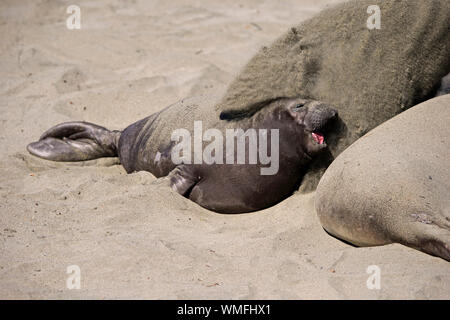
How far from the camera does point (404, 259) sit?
296cm

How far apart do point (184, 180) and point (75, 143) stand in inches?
59.9

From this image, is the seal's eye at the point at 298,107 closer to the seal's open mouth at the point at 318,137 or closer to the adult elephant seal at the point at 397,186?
the seal's open mouth at the point at 318,137

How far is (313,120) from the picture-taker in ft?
12.9

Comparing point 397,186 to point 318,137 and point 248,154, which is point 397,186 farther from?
point 248,154

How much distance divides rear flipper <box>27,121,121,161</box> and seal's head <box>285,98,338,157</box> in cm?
201

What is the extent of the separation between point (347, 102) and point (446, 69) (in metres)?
0.74

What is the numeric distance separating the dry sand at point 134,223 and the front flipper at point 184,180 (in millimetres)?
71

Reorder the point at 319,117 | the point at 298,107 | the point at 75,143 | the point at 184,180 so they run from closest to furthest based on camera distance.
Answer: the point at 319,117 → the point at 298,107 → the point at 184,180 → the point at 75,143

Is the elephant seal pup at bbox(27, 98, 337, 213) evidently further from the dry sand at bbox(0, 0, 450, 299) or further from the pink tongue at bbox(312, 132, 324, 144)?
the dry sand at bbox(0, 0, 450, 299)

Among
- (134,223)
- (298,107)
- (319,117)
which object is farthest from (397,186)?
(134,223)

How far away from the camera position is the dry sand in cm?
288

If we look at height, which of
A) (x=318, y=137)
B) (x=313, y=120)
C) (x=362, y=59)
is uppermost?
(x=362, y=59)

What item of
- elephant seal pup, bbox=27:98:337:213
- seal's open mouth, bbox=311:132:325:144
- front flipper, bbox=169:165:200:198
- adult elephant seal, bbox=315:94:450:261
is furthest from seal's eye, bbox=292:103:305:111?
front flipper, bbox=169:165:200:198

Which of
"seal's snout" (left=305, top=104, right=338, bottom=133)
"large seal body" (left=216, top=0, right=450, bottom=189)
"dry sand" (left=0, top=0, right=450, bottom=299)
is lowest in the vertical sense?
"dry sand" (left=0, top=0, right=450, bottom=299)
